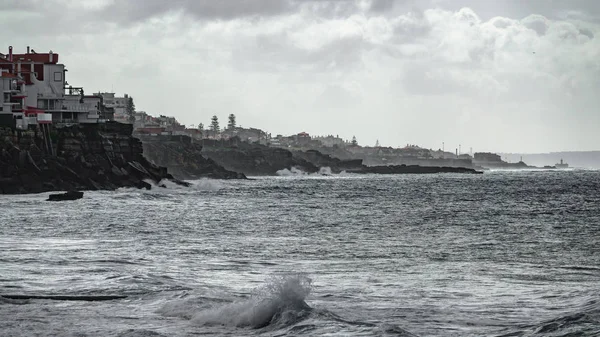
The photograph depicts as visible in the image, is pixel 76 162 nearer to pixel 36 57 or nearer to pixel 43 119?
pixel 43 119

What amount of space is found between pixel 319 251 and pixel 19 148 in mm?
54674

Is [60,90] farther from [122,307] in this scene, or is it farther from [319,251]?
[122,307]

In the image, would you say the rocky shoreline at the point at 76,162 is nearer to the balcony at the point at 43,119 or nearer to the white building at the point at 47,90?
the balcony at the point at 43,119

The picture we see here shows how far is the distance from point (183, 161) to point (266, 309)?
152034 mm

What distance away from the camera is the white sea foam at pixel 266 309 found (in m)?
16.5

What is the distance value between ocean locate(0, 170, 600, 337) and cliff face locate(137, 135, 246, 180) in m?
113

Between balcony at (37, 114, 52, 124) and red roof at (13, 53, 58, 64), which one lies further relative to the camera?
red roof at (13, 53, 58, 64)

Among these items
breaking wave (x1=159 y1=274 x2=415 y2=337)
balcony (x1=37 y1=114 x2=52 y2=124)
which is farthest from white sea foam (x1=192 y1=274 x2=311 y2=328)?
balcony (x1=37 y1=114 x2=52 y2=124)

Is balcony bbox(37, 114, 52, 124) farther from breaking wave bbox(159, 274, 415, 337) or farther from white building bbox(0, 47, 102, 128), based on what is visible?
breaking wave bbox(159, 274, 415, 337)

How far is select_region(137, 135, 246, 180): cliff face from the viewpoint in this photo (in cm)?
16212

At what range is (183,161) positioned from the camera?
16712cm

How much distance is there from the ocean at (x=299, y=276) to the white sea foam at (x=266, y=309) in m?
0.04

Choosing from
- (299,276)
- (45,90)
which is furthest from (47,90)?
(299,276)

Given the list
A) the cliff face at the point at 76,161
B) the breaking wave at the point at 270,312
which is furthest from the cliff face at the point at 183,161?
the breaking wave at the point at 270,312
